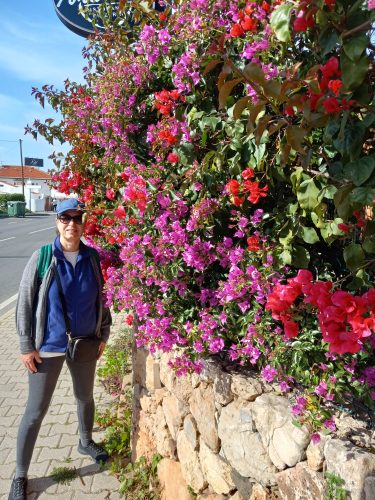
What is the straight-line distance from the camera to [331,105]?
110 centimetres

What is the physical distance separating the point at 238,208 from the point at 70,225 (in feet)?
4.30

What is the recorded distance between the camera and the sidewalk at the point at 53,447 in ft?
10.0

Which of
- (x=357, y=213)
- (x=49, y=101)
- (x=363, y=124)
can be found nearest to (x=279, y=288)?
(x=357, y=213)

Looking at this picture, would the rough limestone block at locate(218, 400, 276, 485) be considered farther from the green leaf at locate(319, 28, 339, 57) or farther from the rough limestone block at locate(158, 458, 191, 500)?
the green leaf at locate(319, 28, 339, 57)

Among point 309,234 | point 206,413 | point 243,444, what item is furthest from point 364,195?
point 206,413

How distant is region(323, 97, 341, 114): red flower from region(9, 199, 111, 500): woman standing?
83.3 inches

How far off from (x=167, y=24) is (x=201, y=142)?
0.81 metres

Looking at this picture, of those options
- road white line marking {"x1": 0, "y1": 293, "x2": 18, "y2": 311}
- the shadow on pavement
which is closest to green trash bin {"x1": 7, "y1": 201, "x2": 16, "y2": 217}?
road white line marking {"x1": 0, "y1": 293, "x2": 18, "y2": 311}

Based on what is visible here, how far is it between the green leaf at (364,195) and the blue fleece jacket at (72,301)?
7.14 feet

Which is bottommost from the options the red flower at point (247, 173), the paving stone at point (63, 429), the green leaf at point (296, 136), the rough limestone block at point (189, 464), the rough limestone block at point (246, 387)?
the paving stone at point (63, 429)

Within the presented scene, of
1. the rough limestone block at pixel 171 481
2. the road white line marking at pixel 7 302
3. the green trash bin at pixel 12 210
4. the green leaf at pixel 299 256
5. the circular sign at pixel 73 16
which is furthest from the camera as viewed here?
the green trash bin at pixel 12 210

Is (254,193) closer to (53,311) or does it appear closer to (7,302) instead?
(53,311)

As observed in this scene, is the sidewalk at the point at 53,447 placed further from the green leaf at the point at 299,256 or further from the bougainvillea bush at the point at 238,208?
the green leaf at the point at 299,256

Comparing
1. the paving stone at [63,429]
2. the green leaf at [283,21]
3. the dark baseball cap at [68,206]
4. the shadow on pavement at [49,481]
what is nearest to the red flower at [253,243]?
the green leaf at [283,21]
